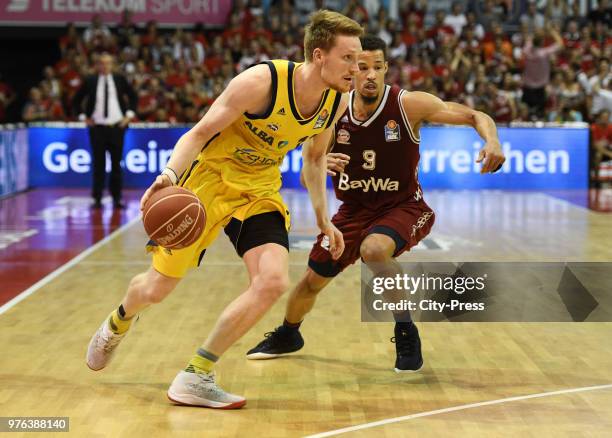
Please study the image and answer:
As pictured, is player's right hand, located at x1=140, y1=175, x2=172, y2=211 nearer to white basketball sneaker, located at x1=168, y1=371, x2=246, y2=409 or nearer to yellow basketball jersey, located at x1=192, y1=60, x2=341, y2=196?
yellow basketball jersey, located at x1=192, y1=60, x2=341, y2=196

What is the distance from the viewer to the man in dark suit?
48.3ft

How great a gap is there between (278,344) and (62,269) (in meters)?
3.89

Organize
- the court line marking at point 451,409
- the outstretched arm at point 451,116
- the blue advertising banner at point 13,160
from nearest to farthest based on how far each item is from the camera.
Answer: the court line marking at point 451,409, the outstretched arm at point 451,116, the blue advertising banner at point 13,160

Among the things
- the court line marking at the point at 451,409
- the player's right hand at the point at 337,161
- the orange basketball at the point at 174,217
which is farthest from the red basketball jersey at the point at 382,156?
the orange basketball at the point at 174,217

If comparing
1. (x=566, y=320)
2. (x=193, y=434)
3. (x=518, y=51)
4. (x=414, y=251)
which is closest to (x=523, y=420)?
(x=193, y=434)

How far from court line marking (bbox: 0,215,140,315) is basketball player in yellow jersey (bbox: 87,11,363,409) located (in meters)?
2.63

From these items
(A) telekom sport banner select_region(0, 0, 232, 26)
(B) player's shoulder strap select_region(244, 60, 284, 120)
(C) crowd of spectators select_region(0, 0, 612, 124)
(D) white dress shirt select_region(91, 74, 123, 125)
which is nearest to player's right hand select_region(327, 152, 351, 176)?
(B) player's shoulder strap select_region(244, 60, 284, 120)

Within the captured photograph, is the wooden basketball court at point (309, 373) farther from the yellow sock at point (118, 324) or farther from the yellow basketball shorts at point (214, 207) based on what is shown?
the yellow basketball shorts at point (214, 207)

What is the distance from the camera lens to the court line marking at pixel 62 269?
26.8 ft

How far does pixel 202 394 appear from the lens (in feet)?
17.4

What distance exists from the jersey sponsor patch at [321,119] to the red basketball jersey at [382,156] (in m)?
0.94

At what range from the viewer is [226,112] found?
524 cm

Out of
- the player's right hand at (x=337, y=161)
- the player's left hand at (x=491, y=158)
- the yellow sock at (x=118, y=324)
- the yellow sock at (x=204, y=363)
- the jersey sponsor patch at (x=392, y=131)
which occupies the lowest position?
the yellow sock at (x=204, y=363)

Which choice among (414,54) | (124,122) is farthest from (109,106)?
(414,54)
